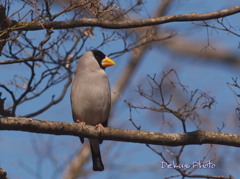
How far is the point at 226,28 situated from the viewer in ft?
16.3

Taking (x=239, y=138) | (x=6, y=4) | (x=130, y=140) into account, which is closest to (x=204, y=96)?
(x=239, y=138)

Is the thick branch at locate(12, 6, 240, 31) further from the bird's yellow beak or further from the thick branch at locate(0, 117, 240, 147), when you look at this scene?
the bird's yellow beak

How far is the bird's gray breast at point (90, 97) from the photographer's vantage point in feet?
21.8

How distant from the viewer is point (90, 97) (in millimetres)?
6641

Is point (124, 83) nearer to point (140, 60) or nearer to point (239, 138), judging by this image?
point (140, 60)

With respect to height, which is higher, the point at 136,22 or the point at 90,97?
the point at 136,22

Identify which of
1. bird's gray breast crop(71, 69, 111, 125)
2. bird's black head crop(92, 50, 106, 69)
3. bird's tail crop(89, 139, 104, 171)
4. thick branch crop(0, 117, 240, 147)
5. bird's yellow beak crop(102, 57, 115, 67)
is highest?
bird's black head crop(92, 50, 106, 69)

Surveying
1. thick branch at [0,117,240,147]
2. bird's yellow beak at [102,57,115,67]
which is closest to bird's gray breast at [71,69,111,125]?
bird's yellow beak at [102,57,115,67]

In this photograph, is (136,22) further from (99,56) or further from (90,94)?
(99,56)

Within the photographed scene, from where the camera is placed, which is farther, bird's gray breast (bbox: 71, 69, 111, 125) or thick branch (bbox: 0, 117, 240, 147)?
bird's gray breast (bbox: 71, 69, 111, 125)

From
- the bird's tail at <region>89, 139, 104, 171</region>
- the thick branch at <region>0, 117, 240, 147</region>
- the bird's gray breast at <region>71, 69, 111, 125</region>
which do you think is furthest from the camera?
the bird's tail at <region>89, 139, 104, 171</region>

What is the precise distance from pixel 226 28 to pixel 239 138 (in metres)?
1.10

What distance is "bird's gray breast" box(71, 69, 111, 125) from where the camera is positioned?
21.8 ft

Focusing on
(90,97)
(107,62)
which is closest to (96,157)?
(90,97)
